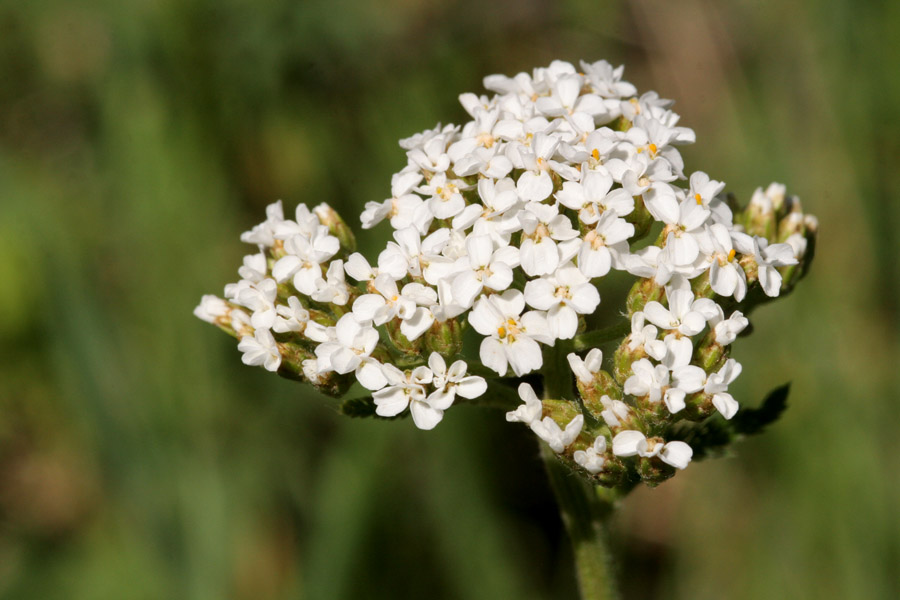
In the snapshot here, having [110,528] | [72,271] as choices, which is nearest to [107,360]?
[72,271]

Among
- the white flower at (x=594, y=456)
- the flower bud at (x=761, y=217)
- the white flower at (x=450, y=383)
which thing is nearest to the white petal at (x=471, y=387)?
the white flower at (x=450, y=383)

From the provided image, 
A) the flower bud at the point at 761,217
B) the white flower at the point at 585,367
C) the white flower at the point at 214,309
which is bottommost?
the white flower at the point at 585,367

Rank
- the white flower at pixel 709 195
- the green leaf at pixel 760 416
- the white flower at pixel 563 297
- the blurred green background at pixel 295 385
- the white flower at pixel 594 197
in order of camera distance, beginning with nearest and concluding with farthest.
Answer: the white flower at pixel 563 297 < the white flower at pixel 594 197 < the white flower at pixel 709 195 < the green leaf at pixel 760 416 < the blurred green background at pixel 295 385

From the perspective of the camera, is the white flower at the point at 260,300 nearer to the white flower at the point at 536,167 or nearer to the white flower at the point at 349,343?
the white flower at the point at 349,343

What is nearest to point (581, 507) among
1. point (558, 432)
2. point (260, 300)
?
point (558, 432)

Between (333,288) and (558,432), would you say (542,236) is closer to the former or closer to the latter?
(558,432)

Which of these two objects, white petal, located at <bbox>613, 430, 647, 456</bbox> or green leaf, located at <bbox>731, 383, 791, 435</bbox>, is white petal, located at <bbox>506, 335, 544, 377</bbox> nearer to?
white petal, located at <bbox>613, 430, 647, 456</bbox>

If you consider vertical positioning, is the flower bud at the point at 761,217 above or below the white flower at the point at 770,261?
above
